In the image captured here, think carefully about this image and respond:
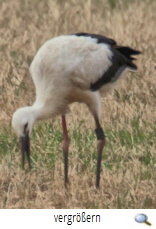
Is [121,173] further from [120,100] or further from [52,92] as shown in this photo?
[120,100]

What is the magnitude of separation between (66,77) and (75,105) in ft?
5.65

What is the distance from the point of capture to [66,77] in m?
6.46

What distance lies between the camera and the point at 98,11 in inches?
472

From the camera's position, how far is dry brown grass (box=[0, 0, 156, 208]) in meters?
6.21

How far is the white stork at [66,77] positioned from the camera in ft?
21.0

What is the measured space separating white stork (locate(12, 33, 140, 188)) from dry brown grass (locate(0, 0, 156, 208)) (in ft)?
0.63

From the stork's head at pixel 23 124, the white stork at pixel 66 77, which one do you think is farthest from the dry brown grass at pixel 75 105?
the stork's head at pixel 23 124

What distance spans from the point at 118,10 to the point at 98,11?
1.17ft

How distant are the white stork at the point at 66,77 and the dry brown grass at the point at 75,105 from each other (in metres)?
0.19
